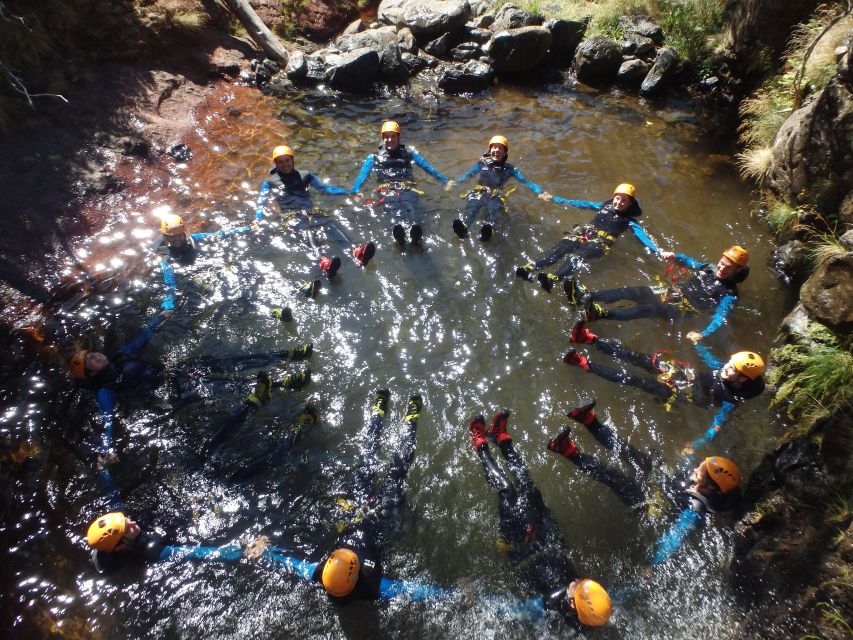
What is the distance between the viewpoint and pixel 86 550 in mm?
4594

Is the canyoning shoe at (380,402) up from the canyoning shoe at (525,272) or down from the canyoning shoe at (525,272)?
down

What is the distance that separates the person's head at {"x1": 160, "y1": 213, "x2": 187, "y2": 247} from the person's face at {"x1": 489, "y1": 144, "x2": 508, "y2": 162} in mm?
5974

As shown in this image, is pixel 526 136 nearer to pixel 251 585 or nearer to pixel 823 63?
pixel 823 63

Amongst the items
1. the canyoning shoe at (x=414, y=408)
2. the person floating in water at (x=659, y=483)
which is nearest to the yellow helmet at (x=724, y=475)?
the person floating in water at (x=659, y=483)

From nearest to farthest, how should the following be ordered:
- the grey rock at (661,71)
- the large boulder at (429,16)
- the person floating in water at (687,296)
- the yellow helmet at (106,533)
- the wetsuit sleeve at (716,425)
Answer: the yellow helmet at (106,533)
the wetsuit sleeve at (716,425)
the person floating in water at (687,296)
the grey rock at (661,71)
the large boulder at (429,16)

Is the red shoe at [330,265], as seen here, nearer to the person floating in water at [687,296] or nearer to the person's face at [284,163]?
the person's face at [284,163]

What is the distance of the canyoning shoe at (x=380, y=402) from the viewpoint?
5.59 meters

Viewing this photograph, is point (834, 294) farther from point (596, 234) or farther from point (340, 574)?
point (340, 574)

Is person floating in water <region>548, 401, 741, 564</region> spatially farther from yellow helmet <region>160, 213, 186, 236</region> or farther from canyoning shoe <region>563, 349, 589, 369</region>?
A: yellow helmet <region>160, 213, 186, 236</region>

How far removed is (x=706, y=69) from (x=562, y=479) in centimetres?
1226

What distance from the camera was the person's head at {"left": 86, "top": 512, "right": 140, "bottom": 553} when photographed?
4262 mm

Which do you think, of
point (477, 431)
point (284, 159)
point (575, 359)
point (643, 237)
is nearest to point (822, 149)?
point (643, 237)

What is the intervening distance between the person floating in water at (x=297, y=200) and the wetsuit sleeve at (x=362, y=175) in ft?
0.68

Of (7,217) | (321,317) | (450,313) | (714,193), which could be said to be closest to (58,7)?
(7,217)
